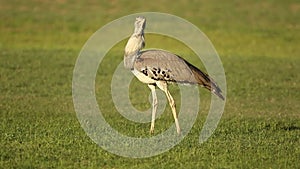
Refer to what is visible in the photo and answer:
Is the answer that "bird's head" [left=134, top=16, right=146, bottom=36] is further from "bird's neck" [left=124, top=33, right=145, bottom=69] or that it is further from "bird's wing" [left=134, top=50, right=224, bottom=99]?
"bird's wing" [left=134, top=50, right=224, bottom=99]

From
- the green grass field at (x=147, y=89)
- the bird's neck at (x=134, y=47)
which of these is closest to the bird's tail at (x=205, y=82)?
the green grass field at (x=147, y=89)

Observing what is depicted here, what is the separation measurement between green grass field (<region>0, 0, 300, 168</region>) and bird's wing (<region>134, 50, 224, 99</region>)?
2.85ft

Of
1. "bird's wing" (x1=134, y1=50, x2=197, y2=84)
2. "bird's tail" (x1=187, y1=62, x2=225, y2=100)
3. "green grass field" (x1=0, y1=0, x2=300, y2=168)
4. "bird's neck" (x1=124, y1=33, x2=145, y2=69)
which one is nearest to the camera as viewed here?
"green grass field" (x1=0, y1=0, x2=300, y2=168)

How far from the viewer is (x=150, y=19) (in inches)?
1308

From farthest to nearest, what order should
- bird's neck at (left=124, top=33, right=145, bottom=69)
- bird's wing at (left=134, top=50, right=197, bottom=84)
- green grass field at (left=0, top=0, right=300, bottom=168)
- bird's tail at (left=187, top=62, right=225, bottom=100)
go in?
1. bird's tail at (left=187, top=62, right=225, bottom=100)
2. bird's neck at (left=124, top=33, right=145, bottom=69)
3. bird's wing at (left=134, top=50, right=197, bottom=84)
4. green grass field at (left=0, top=0, right=300, bottom=168)

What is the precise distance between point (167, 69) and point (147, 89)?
716 centimetres

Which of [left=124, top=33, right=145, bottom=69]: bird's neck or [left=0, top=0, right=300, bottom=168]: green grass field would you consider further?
[left=124, top=33, right=145, bottom=69]: bird's neck

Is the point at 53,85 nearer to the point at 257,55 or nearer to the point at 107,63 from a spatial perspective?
the point at 107,63

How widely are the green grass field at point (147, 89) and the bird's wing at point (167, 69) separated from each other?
2.85ft

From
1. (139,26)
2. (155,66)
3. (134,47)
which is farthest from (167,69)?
(139,26)

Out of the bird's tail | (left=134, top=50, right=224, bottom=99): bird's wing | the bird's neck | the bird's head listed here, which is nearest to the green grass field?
the bird's tail

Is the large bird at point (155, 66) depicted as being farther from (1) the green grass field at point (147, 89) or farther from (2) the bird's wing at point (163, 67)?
(1) the green grass field at point (147, 89)

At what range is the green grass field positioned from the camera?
1054cm

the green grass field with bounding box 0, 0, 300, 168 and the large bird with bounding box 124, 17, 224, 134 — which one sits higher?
the large bird with bounding box 124, 17, 224, 134
